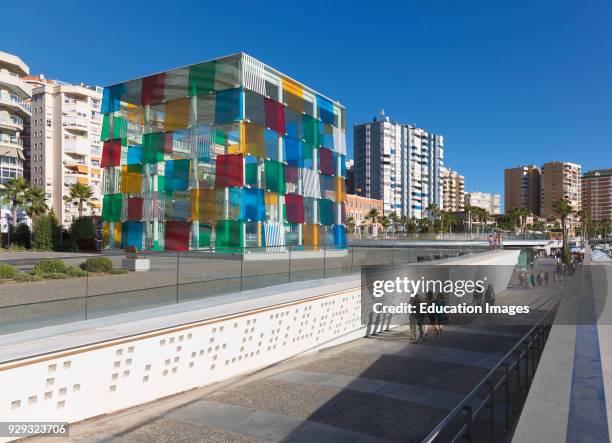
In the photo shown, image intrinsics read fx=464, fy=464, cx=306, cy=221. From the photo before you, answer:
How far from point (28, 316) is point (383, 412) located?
7012 millimetres

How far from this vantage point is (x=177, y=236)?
43156 millimetres

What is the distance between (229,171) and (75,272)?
30.9m

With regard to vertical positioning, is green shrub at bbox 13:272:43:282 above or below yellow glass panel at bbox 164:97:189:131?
below

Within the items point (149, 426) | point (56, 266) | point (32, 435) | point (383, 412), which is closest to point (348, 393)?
point (383, 412)

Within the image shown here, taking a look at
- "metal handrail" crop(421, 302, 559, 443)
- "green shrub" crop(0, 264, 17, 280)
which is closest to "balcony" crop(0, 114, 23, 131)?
"green shrub" crop(0, 264, 17, 280)

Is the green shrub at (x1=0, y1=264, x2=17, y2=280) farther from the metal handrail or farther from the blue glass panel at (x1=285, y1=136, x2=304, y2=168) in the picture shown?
the blue glass panel at (x1=285, y1=136, x2=304, y2=168)

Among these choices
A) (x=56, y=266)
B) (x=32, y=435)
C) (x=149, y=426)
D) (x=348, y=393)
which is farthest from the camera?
(x=56, y=266)

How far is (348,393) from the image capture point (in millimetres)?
10672

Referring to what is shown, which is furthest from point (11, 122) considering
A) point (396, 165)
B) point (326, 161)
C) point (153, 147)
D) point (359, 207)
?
point (396, 165)

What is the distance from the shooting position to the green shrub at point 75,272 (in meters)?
10.1

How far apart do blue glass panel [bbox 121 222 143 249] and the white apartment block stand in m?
40.7

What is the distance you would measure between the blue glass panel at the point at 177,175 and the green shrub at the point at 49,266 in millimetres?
32598

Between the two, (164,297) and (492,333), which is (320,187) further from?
(164,297)

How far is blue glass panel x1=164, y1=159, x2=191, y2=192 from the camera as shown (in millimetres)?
43728
